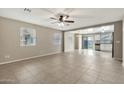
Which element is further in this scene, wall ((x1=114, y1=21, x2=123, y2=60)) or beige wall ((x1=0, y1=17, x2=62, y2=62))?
wall ((x1=114, y1=21, x2=123, y2=60))

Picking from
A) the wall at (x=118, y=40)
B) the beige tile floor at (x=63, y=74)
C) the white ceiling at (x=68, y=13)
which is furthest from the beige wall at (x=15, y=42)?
the wall at (x=118, y=40)

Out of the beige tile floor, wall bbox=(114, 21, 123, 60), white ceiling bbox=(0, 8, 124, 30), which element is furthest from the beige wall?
wall bbox=(114, 21, 123, 60)

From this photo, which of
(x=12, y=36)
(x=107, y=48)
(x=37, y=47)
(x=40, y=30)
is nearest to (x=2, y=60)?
(x=12, y=36)

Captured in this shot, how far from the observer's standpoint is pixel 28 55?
6109mm

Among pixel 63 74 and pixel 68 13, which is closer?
pixel 63 74

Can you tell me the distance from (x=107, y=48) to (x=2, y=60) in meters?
10.8

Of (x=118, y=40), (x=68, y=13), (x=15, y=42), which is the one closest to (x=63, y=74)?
(x=68, y=13)

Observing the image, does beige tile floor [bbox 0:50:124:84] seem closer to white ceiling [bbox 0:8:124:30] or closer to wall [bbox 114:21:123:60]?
wall [bbox 114:21:123:60]

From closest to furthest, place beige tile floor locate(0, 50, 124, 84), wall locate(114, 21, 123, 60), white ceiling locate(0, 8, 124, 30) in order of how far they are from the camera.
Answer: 1. beige tile floor locate(0, 50, 124, 84)
2. white ceiling locate(0, 8, 124, 30)
3. wall locate(114, 21, 123, 60)

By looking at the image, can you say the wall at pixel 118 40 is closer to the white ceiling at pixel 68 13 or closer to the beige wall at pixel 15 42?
the white ceiling at pixel 68 13

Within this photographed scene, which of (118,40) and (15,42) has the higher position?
(118,40)

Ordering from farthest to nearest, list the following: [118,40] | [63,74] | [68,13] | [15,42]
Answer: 1. [118,40]
2. [15,42]
3. [68,13]
4. [63,74]

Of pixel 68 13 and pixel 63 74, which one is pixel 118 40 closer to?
pixel 68 13
